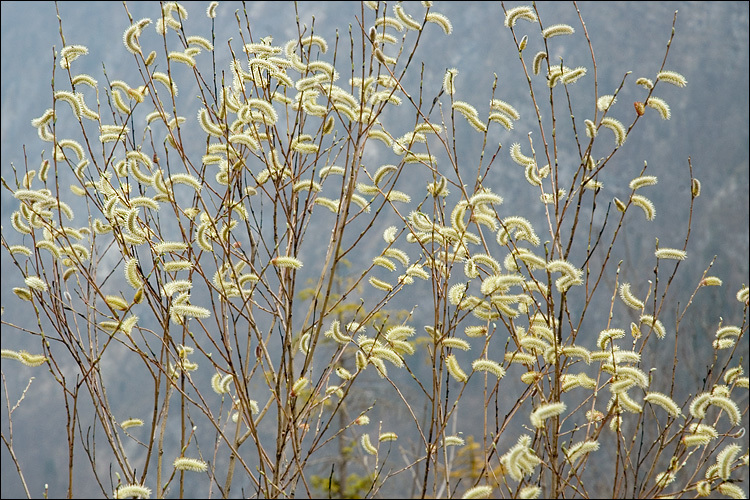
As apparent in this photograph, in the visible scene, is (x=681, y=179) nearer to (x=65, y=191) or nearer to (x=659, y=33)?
(x=659, y=33)

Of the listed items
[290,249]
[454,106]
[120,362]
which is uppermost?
[454,106]

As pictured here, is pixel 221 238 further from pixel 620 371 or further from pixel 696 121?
pixel 696 121

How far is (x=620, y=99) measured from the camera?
142 ft

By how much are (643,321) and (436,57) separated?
5252 cm

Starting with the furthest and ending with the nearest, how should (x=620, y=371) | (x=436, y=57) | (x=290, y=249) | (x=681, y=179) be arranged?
1. (x=436, y=57)
2. (x=681, y=179)
3. (x=290, y=249)
4. (x=620, y=371)

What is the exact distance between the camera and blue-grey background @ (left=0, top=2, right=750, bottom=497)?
39.9 m

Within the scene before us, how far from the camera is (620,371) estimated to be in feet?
7.31

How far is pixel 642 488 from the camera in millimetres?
2383

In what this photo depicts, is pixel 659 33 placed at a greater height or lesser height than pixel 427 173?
greater

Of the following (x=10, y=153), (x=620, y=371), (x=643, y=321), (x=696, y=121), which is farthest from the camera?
(x=10, y=153)

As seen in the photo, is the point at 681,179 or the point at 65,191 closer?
the point at 681,179

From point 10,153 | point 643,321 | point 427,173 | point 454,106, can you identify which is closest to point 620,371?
point 643,321

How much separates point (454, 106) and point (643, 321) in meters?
1.04

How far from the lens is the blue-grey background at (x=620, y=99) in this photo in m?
39.9
